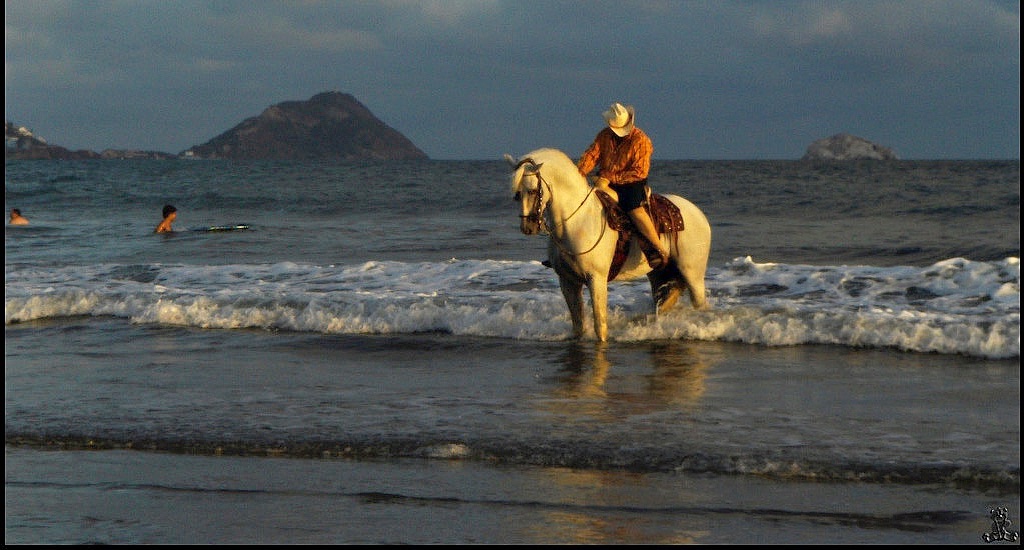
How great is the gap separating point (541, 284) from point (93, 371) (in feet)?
21.8

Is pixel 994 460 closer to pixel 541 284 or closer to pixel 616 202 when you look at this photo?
pixel 616 202

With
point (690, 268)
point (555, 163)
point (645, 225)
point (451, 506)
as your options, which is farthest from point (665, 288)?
point (451, 506)

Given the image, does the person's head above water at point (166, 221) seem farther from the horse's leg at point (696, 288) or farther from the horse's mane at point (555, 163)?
the horse's mane at point (555, 163)

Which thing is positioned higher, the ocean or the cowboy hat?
the cowboy hat

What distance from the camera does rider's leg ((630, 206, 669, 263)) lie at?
10.3m

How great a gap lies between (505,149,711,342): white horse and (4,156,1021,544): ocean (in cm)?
40

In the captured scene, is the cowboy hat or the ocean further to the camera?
the cowboy hat

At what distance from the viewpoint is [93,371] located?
9.77 metres

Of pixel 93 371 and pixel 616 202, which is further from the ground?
pixel 616 202

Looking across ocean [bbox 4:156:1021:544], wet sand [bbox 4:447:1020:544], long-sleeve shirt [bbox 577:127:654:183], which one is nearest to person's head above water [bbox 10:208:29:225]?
ocean [bbox 4:156:1021:544]

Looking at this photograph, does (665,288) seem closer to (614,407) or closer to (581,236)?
(581,236)

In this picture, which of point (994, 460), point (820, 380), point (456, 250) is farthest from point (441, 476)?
point (456, 250)

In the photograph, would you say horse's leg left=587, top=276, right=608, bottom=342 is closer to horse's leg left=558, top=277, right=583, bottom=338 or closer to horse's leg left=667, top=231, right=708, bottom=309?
horse's leg left=558, top=277, right=583, bottom=338

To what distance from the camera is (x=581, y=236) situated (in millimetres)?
10023
